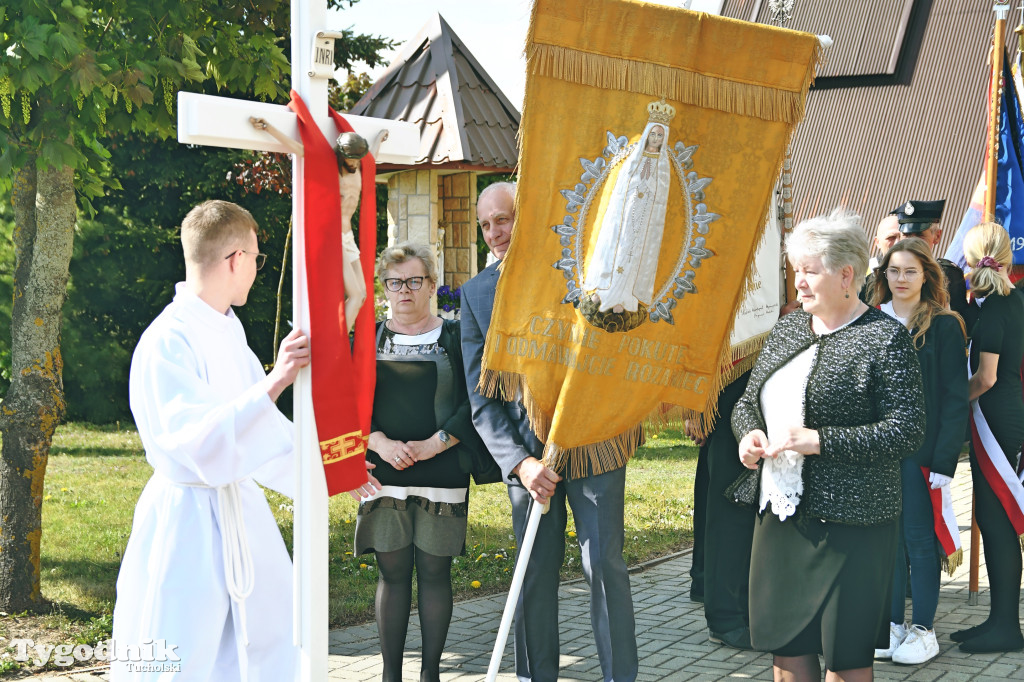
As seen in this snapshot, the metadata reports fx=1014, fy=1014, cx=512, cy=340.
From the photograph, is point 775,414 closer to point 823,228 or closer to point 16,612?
point 823,228

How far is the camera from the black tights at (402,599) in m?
4.25

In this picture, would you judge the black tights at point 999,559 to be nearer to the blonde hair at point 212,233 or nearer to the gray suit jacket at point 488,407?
the gray suit jacket at point 488,407

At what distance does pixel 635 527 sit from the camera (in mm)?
8039

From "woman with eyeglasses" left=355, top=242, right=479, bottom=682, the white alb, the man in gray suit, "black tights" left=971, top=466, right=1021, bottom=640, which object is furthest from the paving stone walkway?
the white alb

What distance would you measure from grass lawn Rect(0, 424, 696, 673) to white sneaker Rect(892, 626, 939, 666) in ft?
7.48

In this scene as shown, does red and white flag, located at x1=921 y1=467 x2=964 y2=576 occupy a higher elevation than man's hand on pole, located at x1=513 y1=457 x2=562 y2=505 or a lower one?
lower

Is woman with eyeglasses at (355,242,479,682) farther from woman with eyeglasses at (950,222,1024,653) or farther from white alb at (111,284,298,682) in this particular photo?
woman with eyeglasses at (950,222,1024,653)

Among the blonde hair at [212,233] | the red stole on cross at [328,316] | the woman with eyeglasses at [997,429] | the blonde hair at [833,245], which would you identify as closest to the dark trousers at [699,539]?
the woman with eyeglasses at [997,429]

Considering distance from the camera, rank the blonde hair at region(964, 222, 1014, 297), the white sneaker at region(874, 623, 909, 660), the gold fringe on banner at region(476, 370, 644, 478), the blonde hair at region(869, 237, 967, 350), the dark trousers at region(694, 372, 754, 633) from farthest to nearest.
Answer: the dark trousers at region(694, 372, 754, 633) < the blonde hair at region(964, 222, 1014, 297) < the white sneaker at region(874, 623, 909, 660) < the blonde hair at region(869, 237, 967, 350) < the gold fringe on banner at region(476, 370, 644, 478)

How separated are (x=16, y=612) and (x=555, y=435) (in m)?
3.42

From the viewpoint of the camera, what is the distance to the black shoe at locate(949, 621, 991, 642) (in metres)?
5.05

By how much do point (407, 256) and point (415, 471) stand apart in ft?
2.99

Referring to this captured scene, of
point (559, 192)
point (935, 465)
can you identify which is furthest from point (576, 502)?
point (935, 465)

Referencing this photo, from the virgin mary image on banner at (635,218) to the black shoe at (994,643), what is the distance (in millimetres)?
2864
